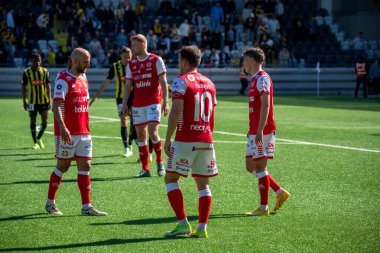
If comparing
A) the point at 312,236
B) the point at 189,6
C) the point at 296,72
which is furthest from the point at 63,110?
the point at 189,6

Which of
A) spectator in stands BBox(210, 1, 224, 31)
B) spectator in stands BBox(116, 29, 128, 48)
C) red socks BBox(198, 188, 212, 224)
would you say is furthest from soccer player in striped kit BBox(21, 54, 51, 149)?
spectator in stands BBox(210, 1, 224, 31)

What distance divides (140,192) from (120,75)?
5295 millimetres

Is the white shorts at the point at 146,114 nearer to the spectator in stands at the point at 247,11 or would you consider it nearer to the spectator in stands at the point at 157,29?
the spectator in stands at the point at 157,29

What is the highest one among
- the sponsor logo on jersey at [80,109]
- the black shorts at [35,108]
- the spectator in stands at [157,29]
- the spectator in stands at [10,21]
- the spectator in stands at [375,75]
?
the spectator in stands at [10,21]

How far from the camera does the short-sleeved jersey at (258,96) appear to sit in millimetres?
9164

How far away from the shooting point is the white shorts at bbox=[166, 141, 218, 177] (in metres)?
7.93

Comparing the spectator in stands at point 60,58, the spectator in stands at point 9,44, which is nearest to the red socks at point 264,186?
the spectator in stands at point 60,58

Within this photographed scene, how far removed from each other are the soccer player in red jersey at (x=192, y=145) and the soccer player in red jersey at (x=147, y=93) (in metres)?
4.66

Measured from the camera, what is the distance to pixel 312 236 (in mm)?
7973

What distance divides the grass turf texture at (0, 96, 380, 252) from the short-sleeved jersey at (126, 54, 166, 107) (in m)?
1.39

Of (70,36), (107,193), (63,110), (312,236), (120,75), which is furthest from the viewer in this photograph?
(70,36)

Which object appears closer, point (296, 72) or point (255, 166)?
point (255, 166)

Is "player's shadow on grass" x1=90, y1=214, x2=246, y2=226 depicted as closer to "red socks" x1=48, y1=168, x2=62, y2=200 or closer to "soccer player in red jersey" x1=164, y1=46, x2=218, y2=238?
"soccer player in red jersey" x1=164, y1=46, x2=218, y2=238

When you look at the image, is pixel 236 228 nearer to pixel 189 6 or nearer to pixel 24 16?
pixel 24 16
